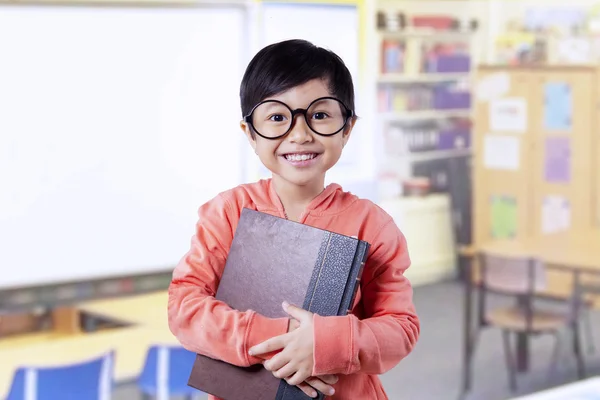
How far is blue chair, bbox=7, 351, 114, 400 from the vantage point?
2.40 m

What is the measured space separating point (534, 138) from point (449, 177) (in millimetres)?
979

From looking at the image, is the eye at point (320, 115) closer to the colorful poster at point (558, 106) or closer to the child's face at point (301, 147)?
the child's face at point (301, 147)

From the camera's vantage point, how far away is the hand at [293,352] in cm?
74

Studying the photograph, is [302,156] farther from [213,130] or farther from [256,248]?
[213,130]

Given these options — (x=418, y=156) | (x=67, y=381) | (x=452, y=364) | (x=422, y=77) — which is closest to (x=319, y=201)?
(x=67, y=381)

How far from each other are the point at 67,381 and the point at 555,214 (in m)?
3.01

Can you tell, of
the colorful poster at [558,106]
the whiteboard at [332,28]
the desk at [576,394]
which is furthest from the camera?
the colorful poster at [558,106]

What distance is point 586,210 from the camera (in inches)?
183

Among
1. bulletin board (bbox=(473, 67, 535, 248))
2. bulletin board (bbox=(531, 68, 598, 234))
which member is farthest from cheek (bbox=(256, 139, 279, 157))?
bulletin board (bbox=(473, 67, 535, 248))

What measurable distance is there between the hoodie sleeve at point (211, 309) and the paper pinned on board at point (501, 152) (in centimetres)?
420

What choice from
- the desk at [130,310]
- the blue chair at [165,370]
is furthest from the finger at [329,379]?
the desk at [130,310]

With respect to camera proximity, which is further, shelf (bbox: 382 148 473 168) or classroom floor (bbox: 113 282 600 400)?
shelf (bbox: 382 148 473 168)

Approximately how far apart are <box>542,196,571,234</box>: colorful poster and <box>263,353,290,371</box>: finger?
4.14 metres

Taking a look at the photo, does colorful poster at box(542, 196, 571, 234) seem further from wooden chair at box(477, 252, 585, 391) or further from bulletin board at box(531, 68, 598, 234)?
wooden chair at box(477, 252, 585, 391)
